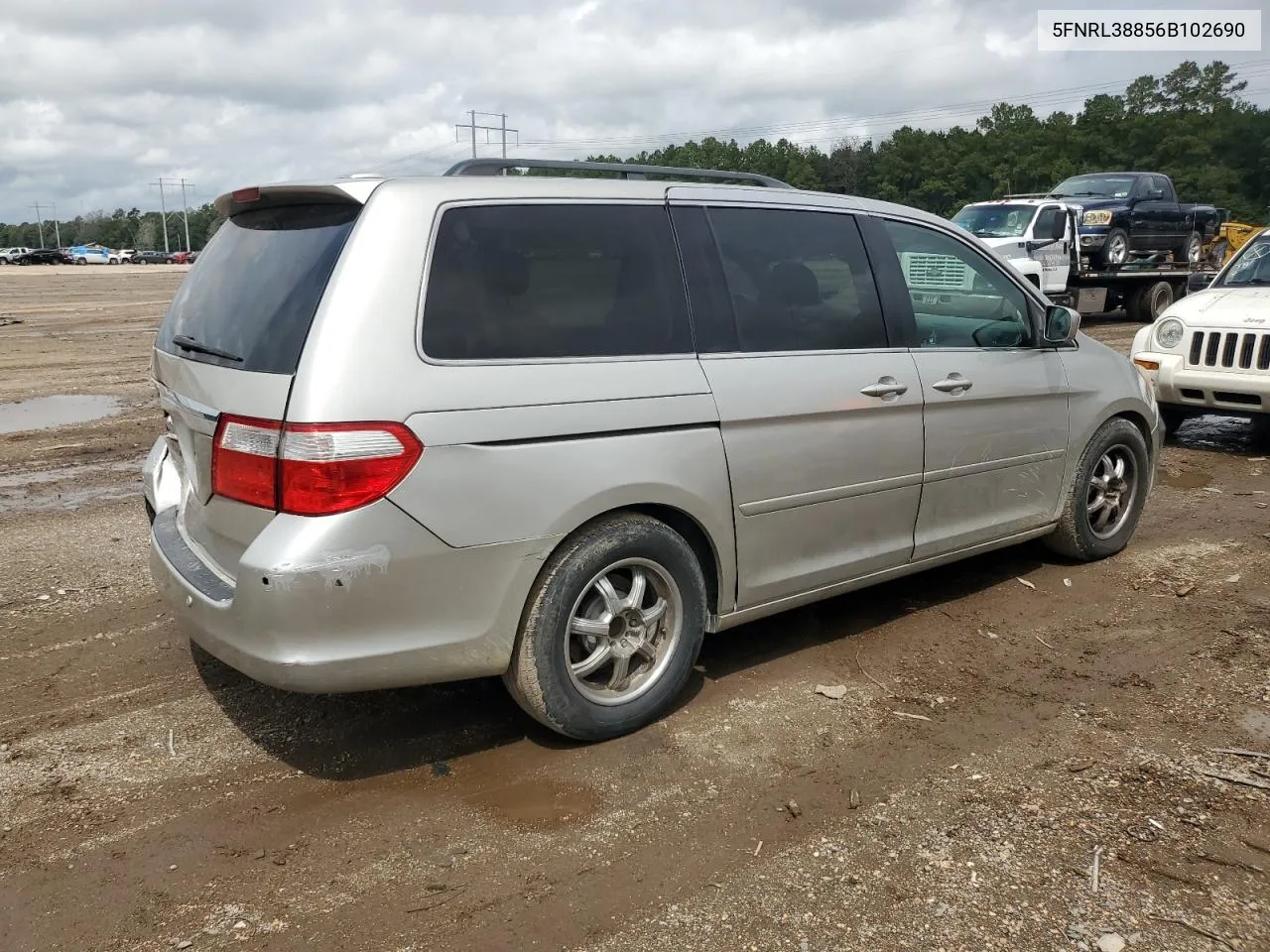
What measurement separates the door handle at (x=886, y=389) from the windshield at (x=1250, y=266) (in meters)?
6.29

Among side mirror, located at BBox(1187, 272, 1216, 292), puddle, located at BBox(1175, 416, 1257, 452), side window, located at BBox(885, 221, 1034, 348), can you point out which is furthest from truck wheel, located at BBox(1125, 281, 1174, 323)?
side window, located at BBox(885, 221, 1034, 348)

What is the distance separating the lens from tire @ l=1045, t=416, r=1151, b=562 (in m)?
5.38

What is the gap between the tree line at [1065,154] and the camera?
60750 mm

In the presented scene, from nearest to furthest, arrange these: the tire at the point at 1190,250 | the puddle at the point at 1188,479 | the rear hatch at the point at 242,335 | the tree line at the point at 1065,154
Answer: the rear hatch at the point at 242,335, the puddle at the point at 1188,479, the tire at the point at 1190,250, the tree line at the point at 1065,154

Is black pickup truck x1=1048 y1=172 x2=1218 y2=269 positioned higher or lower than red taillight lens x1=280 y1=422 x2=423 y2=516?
higher

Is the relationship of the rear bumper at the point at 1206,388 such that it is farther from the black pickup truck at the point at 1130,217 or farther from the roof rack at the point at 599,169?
the black pickup truck at the point at 1130,217

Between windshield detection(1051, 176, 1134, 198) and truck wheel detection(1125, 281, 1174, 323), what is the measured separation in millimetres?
1842

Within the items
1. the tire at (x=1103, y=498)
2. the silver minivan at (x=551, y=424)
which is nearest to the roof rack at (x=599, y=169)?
the silver minivan at (x=551, y=424)

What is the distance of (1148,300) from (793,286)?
61.2ft

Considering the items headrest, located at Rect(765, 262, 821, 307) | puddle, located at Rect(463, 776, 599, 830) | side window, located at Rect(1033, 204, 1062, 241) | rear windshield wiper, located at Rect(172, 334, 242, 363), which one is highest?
side window, located at Rect(1033, 204, 1062, 241)

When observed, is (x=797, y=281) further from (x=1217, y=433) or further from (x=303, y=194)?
(x=1217, y=433)

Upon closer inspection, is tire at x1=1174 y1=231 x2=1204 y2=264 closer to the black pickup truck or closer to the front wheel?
the black pickup truck

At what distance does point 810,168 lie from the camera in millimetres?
82438

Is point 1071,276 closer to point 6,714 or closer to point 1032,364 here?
point 1032,364
